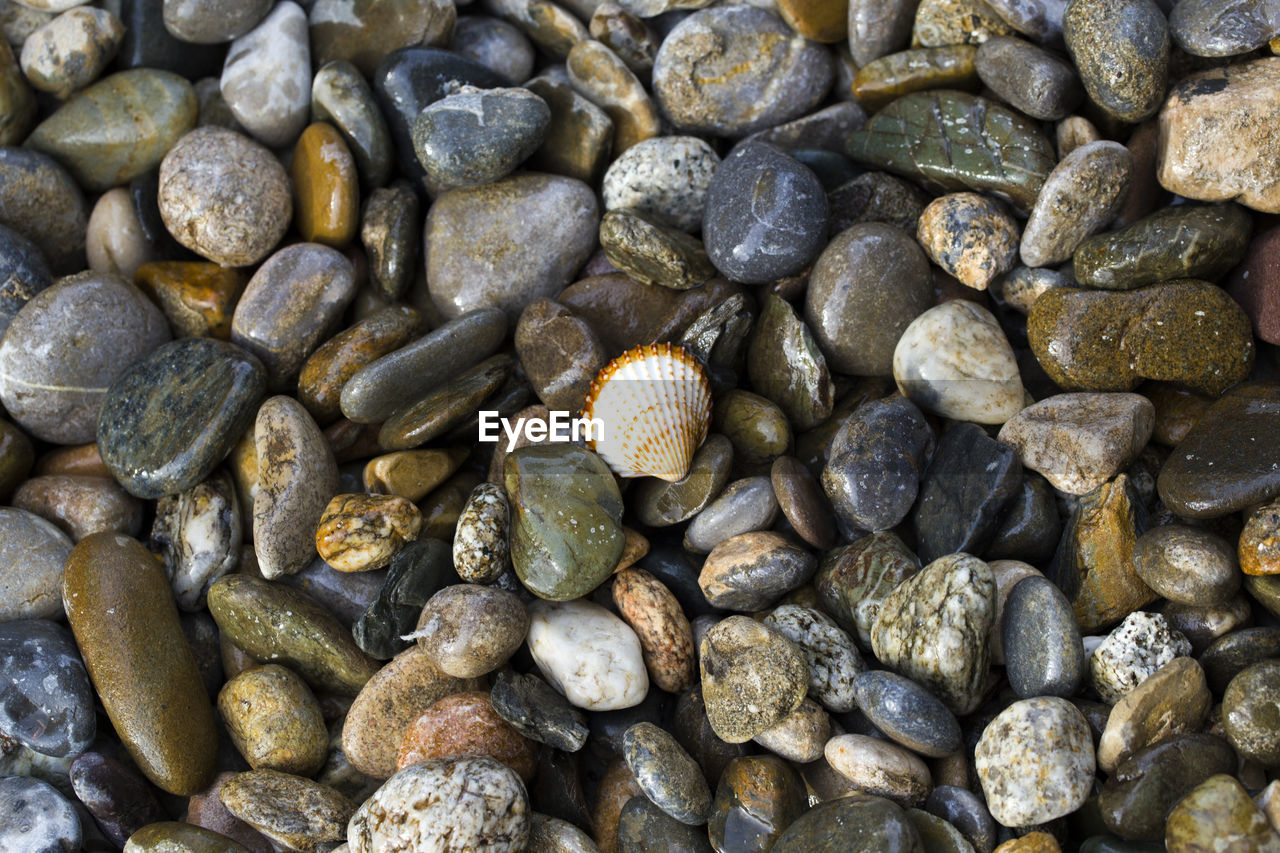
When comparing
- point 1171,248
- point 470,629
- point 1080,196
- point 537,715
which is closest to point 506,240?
point 470,629

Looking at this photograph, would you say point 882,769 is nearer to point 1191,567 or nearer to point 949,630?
point 949,630

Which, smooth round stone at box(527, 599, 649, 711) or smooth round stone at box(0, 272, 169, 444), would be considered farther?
smooth round stone at box(0, 272, 169, 444)

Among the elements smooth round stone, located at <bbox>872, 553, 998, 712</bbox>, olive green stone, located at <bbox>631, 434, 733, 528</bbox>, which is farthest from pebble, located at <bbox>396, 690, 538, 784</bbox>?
smooth round stone, located at <bbox>872, 553, 998, 712</bbox>

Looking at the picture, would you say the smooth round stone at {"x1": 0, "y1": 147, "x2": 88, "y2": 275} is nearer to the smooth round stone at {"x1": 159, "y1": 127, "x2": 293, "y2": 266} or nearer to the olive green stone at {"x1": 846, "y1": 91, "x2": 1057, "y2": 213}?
the smooth round stone at {"x1": 159, "y1": 127, "x2": 293, "y2": 266}

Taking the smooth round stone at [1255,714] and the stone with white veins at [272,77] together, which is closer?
the smooth round stone at [1255,714]

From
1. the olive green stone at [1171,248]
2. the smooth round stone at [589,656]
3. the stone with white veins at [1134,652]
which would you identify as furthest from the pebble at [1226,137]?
the smooth round stone at [589,656]

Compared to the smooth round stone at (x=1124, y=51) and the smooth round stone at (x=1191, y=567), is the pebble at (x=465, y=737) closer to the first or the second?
the smooth round stone at (x=1191, y=567)
